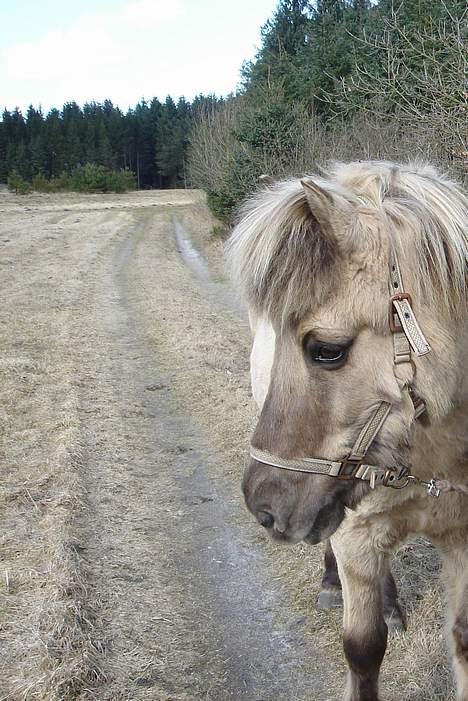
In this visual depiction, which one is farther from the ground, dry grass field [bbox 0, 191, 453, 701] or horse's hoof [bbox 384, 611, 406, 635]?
horse's hoof [bbox 384, 611, 406, 635]

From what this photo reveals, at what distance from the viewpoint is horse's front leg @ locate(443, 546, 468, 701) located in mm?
2287

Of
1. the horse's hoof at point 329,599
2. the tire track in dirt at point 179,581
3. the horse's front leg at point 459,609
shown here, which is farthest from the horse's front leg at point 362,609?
the horse's hoof at point 329,599

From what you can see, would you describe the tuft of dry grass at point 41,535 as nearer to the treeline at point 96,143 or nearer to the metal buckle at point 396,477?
the metal buckle at point 396,477

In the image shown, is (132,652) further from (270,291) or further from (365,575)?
(270,291)

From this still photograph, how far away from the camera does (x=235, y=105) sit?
22.5m

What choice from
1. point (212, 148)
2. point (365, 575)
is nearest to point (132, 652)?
point (365, 575)

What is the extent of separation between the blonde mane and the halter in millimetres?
70

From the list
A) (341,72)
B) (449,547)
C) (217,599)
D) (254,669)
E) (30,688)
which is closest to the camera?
(449,547)

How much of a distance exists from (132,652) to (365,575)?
123cm

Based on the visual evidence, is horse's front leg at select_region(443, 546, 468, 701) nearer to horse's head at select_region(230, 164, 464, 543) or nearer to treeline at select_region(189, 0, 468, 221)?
horse's head at select_region(230, 164, 464, 543)

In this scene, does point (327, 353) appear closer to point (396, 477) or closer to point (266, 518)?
point (396, 477)

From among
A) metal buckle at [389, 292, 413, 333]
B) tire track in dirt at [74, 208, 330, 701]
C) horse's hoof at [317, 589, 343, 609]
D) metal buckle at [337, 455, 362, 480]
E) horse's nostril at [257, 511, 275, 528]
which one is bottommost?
tire track in dirt at [74, 208, 330, 701]

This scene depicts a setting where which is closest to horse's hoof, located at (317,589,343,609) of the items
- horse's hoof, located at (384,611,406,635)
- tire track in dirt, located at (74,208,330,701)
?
tire track in dirt, located at (74,208,330,701)

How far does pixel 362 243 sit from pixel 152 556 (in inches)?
103
